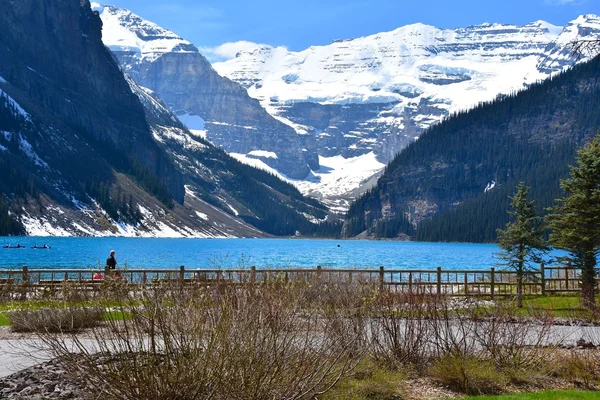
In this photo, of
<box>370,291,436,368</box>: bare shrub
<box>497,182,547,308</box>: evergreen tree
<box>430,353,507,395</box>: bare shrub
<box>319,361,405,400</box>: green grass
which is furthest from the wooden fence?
<box>319,361,405,400</box>: green grass

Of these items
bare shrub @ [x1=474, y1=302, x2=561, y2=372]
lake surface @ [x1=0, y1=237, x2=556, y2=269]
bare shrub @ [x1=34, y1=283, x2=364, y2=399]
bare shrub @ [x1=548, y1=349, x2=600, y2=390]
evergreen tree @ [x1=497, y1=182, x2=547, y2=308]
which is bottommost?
lake surface @ [x1=0, y1=237, x2=556, y2=269]

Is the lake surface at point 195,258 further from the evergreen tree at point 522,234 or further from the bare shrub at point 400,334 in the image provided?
the bare shrub at point 400,334

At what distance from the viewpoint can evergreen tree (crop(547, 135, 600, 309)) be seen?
3059 cm

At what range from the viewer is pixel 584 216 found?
102 feet

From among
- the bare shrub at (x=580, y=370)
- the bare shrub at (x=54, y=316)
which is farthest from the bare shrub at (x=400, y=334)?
the bare shrub at (x=54, y=316)

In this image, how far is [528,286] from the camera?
131 feet

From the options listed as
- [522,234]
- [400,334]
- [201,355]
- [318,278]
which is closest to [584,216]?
[522,234]

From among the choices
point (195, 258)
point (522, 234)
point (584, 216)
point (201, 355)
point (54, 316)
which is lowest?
point (195, 258)

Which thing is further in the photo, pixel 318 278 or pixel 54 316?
pixel 318 278

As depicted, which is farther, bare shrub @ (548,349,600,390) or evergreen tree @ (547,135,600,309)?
evergreen tree @ (547,135,600,309)

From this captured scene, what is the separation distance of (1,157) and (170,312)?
17989 centimetres

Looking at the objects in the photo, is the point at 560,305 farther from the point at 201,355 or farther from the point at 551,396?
the point at 201,355

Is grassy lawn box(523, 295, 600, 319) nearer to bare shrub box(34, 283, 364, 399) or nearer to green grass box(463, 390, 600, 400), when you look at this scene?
green grass box(463, 390, 600, 400)

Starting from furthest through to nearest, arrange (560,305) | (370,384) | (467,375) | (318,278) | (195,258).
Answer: (195,258) < (560,305) < (318,278) < (467,375) < (370,384)
